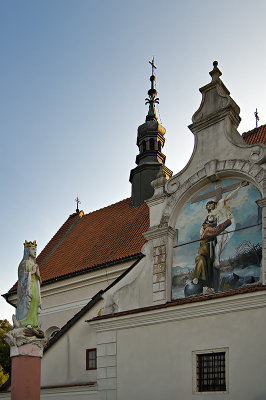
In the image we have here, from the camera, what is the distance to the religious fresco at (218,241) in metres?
11.9

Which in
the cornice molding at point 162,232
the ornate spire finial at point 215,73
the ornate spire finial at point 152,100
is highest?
the ornate spire finial at point 152,100

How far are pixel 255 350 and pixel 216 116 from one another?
5738mm

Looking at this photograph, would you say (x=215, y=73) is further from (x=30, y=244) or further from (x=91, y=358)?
(x=91, y=358)

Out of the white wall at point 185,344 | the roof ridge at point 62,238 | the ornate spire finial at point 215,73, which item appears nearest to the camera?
the white wall at point 185,344

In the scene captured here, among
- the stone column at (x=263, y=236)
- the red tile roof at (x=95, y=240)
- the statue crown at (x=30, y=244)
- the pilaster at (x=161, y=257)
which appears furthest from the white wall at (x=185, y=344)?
the red tile roof at (x=95, y=240)

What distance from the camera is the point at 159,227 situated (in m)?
13.7

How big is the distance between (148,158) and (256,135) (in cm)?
782

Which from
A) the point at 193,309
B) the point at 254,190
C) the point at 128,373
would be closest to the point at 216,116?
the point at 254,190

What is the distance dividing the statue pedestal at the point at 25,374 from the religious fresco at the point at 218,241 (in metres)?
3.82

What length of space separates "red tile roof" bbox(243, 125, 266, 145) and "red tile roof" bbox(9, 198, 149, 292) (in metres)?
4.91

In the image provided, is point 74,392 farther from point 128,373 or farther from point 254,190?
point 254,190

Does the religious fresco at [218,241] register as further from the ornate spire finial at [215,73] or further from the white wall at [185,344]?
the ornate spire finial at [215,73]

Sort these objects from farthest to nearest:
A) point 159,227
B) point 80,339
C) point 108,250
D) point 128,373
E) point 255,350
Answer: point 108,250, point 80,339, point 159,227, point 128,373, point 255,350

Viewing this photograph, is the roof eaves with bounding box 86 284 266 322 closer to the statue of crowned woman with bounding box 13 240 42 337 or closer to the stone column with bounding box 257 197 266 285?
the stone column with bounding box 257 197 266 285
